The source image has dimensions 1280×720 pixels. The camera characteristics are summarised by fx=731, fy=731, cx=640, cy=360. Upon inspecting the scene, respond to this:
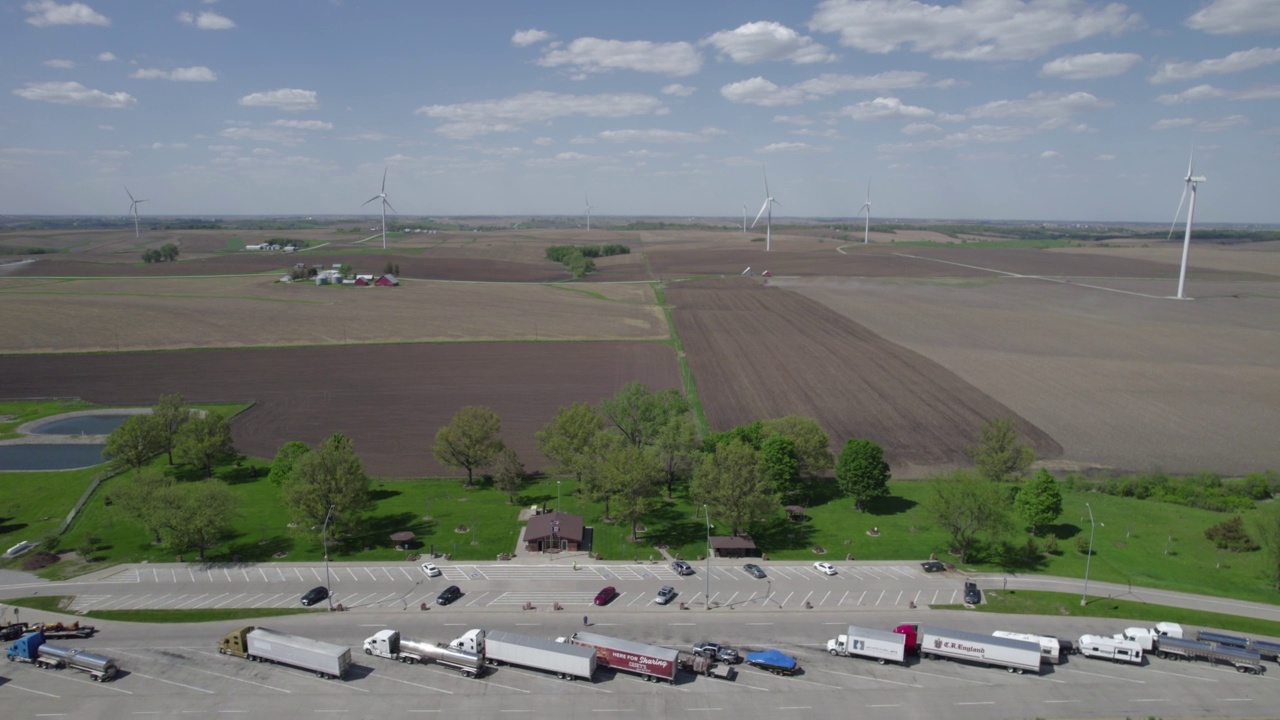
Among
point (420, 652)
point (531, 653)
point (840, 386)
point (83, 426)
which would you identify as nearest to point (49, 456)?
point (83, 426)

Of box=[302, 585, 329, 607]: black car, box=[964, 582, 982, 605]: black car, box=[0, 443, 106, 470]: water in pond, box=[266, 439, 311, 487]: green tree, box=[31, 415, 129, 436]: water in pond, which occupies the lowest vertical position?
box=[302, 585, 329, 607]: black car

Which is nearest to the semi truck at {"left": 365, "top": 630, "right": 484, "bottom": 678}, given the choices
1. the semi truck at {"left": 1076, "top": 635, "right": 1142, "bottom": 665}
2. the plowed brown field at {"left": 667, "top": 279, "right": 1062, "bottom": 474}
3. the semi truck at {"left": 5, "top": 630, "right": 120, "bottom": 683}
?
the semi truck at {"left": 5, "top": 630, "right": 120, "bottom": 683}

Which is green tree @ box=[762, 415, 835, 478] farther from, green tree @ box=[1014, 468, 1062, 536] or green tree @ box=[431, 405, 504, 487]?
green tree @ box=[431, 405, 504, 487]

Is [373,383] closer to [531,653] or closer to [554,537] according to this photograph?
[554,537]

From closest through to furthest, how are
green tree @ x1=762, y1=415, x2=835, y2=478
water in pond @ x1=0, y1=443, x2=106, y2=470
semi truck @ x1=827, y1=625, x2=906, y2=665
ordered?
semi truck @ x1=827, y1=625, x2=906, y2=665 < green tree @ x1=762, y1=415, x2=835, y2=478 < water in pond @ x1=0, y1=443, x2=106, y2=470

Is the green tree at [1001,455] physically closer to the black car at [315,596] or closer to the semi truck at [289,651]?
the semi truck at [289,651]

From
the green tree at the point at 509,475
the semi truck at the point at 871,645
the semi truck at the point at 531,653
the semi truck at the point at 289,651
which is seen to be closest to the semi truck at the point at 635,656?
the semi truck at the point at 531,653

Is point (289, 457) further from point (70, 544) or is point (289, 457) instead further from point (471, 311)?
point (471, 311)

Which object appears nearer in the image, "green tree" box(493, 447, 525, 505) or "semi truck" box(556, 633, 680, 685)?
"semi truck" box(556, 633, 680, 685)
